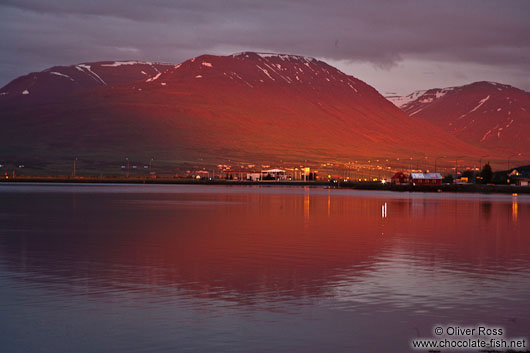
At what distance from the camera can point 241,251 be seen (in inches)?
1585

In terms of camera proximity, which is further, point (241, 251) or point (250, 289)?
point (241, 251)

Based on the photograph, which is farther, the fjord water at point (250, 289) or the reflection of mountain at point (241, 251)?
the reflection of mountain at point (241, 251)

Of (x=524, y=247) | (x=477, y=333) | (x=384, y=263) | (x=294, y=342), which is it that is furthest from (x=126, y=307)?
(x=524, y=247)

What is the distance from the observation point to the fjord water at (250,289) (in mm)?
19703

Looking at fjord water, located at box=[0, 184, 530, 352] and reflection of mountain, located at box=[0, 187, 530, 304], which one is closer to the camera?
fjord water, located at box=[0, 184, 530, 352]

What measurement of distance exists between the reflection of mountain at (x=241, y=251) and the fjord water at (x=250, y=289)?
0.10 meters

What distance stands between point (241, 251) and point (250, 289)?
1318 centimetres

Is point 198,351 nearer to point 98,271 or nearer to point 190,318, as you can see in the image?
point 190,318

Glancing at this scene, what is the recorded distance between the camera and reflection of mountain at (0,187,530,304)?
29.0 meters

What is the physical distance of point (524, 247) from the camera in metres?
44.7

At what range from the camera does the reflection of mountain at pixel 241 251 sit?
2900 cm

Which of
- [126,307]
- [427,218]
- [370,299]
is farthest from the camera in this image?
[427,218]

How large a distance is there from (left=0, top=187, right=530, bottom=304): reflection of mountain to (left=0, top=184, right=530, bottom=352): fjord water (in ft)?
0.34

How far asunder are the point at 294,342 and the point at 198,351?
2668 mm
